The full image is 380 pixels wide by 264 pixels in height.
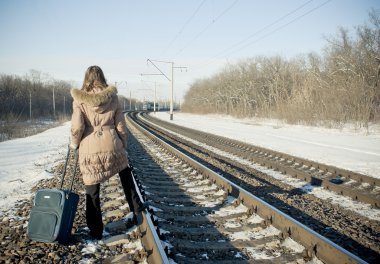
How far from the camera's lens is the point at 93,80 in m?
3.97

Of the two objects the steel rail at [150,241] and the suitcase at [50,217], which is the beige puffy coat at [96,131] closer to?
the suitcase at [50,217]

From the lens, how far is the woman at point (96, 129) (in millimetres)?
3830

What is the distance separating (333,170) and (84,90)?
24.7 feet

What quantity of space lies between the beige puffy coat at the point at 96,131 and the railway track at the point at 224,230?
100 cm

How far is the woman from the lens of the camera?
383 cm

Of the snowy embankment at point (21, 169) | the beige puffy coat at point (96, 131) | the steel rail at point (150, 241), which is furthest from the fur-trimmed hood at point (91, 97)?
the snowy embankment at point (21, 169)

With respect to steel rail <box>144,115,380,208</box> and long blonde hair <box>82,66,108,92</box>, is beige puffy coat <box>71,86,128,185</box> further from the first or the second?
steel rail <box>144,115,380,208</box>

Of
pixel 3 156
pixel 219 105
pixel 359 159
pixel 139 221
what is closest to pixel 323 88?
pixel 359 159

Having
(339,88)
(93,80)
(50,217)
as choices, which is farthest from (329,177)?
(339,88)

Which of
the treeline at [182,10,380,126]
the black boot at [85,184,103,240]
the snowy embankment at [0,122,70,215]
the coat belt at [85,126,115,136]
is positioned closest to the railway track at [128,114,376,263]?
the black boot at [85,184,103,240]

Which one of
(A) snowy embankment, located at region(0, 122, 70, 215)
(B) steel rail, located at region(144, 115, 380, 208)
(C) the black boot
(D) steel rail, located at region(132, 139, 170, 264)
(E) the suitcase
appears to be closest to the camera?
(D) steel rail, located at region(132, 139, 170, 264)

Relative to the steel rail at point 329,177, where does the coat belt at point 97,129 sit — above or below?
above

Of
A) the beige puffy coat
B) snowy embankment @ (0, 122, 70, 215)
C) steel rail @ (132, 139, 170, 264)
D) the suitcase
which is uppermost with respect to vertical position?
the beige puffy coat

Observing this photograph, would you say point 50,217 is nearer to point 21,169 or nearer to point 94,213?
point 94,213
